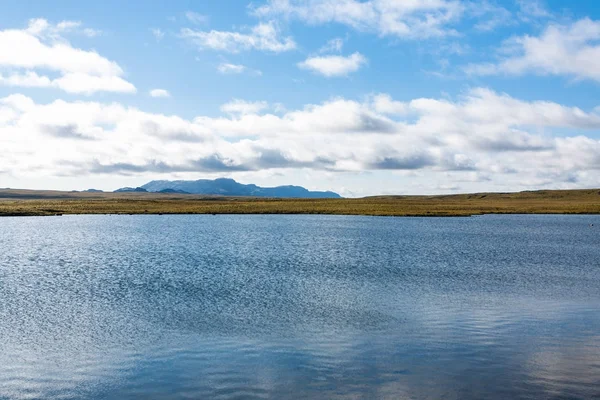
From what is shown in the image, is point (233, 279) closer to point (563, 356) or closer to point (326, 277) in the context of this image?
point (326, 277)

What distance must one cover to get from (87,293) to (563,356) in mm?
27147

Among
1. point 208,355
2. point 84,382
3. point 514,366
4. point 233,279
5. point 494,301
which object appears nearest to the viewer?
point 84,382

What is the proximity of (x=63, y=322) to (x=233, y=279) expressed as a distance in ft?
48.1

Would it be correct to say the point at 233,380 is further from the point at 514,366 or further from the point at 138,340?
the point at 514,366

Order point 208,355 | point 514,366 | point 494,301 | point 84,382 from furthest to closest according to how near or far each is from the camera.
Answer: point 494,301, point 208,355, point 514,366, point 84,382

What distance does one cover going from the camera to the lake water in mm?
18203

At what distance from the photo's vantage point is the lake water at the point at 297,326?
1820 cm

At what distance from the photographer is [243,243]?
222 feet

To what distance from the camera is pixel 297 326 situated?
2611 cm

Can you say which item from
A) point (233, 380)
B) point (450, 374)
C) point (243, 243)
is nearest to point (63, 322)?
point (233, 380)

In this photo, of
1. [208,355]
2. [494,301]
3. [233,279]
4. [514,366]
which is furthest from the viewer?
[233,279]

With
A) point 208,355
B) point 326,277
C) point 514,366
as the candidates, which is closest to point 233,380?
point 208,355

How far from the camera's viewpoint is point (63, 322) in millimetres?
26844

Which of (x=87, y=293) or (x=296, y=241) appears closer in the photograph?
(x=87, y=293)
